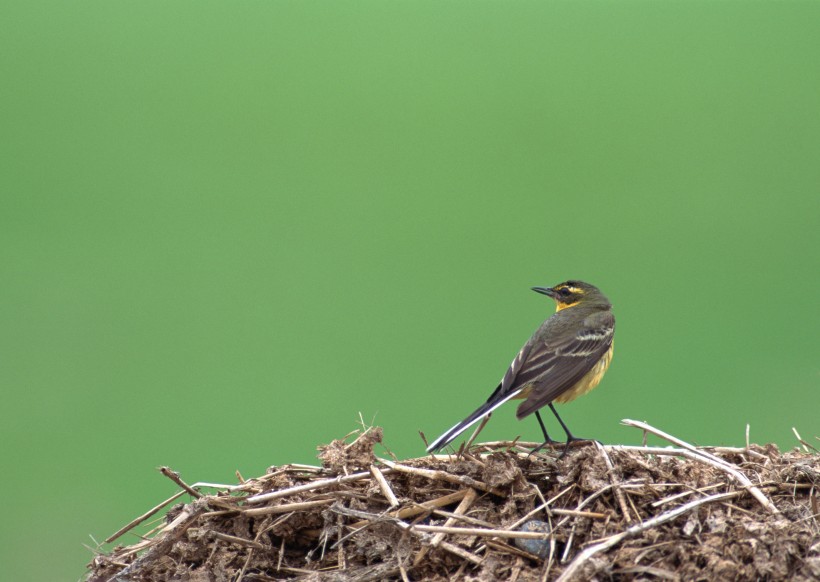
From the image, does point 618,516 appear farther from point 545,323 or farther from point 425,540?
point 545,323

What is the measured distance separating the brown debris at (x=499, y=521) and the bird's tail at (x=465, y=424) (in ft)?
0.35

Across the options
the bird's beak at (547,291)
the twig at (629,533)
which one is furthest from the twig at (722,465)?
the bird's beak at (547,291)

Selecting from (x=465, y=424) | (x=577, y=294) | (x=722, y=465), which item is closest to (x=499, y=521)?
(x=465, y=424)

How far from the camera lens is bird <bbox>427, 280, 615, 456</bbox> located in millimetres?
5988

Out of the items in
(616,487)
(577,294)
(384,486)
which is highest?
(577,294)

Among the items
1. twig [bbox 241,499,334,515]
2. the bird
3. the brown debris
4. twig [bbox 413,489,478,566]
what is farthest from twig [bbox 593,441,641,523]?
twig [bbox 241,499,334,515]

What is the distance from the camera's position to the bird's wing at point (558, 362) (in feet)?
19.8

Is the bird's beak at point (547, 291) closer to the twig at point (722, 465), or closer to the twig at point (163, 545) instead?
the twig at point (722, 465)

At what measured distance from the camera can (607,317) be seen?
6.94 meters

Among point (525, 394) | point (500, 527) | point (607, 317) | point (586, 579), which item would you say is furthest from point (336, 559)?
point (607, 317)

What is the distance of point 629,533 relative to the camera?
420 cm

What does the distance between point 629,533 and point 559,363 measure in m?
2.18

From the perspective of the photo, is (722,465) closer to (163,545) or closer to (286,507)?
(286,507)

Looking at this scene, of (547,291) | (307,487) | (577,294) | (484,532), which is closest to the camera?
(484,532)
